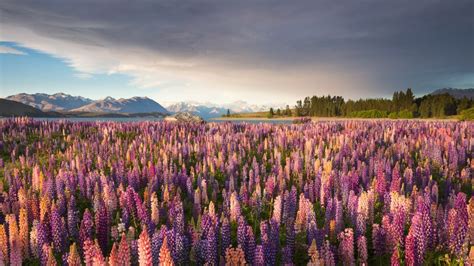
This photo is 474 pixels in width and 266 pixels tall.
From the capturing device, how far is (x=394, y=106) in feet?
489

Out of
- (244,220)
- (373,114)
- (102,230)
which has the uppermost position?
(373,114)

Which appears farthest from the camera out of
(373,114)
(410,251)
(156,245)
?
(373,114)

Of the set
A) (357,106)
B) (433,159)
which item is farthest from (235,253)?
(357,106)

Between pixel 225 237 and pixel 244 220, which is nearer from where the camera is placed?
pixel 225 237

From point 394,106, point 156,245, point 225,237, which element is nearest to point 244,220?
point 225,237

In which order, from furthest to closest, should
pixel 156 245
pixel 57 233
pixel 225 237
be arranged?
pixel 57 233 → pixel 225 237 → pixel 156 245

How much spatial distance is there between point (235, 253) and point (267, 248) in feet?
2.01

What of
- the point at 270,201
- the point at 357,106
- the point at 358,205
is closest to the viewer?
the point at 358,205

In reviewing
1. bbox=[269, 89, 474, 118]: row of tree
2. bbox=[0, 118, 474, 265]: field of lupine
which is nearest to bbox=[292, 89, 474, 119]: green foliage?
bbox=[269, 89, 474, 118]: row of tree

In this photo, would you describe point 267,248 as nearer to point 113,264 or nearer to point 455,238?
point 113,264

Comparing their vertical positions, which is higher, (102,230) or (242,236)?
(242,236)

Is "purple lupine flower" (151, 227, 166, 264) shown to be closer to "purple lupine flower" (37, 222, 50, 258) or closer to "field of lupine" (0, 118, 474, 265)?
"field of lupine" (0, 118, 474, 265)

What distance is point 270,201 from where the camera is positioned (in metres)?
6.38

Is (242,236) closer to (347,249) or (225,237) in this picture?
(225,237)
